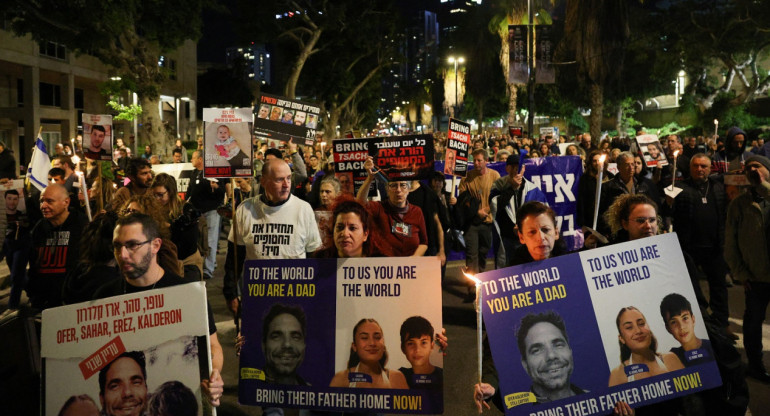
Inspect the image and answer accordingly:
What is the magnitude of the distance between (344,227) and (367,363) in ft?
3.49

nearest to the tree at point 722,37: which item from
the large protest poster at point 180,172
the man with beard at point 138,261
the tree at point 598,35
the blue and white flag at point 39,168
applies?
the tree at point 598,35

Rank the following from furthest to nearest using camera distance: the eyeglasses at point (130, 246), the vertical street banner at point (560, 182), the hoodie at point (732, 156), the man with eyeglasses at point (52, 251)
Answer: the hoodie at point (732, 156) → the vertical street banner at point (560, 182) → the man with eyeglasses at point (52, 251) → the eyeglasses at point (130, 246)

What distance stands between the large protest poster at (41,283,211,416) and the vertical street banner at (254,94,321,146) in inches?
370

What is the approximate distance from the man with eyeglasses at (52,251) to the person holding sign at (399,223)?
2.72 meters

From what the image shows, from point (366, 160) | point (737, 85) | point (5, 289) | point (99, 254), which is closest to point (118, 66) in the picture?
point (5, 289)

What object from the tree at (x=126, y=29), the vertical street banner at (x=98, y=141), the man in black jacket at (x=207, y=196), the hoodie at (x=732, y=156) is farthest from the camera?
the tree at (x=126, y=29)

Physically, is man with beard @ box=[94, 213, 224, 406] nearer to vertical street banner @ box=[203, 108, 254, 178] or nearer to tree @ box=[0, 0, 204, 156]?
vertical street banner @ box=[203, 108, 254, 178]

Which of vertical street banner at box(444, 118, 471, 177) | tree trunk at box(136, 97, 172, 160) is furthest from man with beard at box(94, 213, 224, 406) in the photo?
tree trunk at box(136, 97, 172, 160)

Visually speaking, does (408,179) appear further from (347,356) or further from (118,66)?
(118,66)

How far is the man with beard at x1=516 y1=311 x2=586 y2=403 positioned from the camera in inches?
124

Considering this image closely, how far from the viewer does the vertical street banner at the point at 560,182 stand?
9609mm

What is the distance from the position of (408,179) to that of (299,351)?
10.4 feet

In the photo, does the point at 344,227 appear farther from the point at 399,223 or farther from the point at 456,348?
the point at 456,348

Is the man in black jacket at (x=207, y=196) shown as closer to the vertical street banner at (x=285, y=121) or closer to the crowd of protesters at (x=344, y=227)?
the crowd of protesters at (x=344, y=227)
